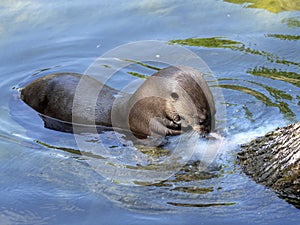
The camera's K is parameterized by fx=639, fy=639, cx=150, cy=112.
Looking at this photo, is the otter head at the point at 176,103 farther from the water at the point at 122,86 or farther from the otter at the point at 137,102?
the water at the point at 122,86

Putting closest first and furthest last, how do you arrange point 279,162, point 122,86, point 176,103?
point 279,162 < point 176,103 < point 122,86

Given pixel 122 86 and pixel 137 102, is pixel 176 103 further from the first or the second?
pixel 122 86

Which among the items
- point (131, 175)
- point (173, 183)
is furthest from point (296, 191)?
point (131, 175)

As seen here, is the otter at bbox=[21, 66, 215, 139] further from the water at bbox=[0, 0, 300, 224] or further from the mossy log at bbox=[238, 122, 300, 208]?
the mossy log at bbox=[238, 122, 300, 208]

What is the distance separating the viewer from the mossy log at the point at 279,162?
4.18m

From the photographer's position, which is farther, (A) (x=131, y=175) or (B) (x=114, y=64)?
(B) (x=114, y=64)

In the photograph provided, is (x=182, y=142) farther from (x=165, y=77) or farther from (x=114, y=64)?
(x=114, y=64)

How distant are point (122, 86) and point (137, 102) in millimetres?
981

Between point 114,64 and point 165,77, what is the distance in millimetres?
1737

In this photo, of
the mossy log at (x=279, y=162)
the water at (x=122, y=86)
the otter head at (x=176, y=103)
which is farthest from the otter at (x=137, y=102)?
the mossy log at (x=279, y=162)

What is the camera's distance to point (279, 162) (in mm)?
4266

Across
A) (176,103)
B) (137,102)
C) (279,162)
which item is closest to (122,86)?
(137,102)

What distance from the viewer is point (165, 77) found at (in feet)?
17.7

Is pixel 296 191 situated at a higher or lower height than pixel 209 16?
lower
